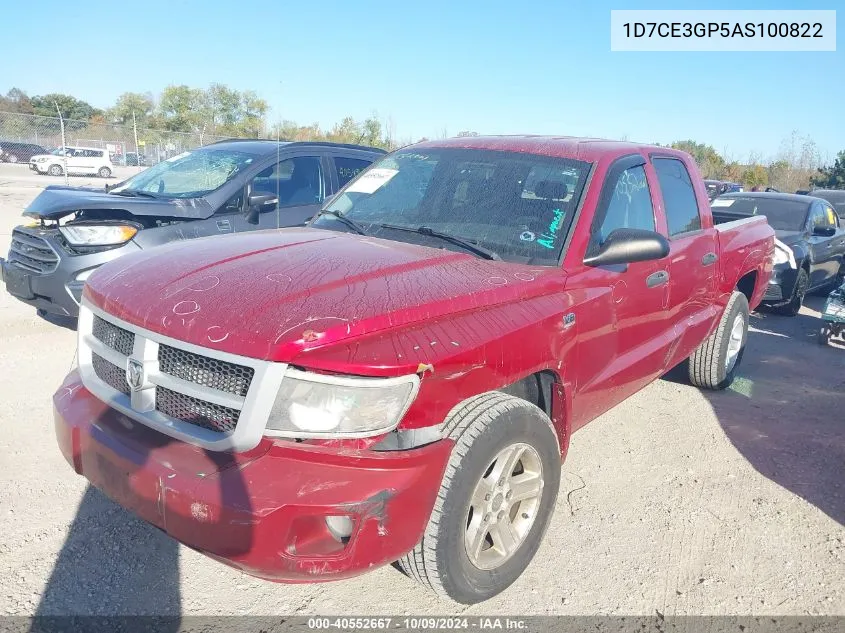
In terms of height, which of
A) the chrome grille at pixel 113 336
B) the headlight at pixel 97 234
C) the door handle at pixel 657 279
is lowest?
the chrome grille at pixel 113 336

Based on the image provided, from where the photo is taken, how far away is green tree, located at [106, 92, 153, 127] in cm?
5272

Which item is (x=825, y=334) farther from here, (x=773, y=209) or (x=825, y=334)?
(x=773, y=209)

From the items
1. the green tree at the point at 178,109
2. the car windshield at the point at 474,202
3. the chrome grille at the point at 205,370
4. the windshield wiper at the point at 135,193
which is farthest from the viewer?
the green tree at the point at 178,109

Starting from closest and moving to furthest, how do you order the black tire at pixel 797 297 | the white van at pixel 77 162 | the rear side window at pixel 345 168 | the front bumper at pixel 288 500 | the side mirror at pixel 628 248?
the front bumper at pixel 288 500, the side mirror at pixel 628 248, the rear side window at pixel 345 168, the black tire at pixel 797 297, the white van at pixel 77 162

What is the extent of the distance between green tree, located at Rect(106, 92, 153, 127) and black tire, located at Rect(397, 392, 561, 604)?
5488cm

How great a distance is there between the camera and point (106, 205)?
533cm

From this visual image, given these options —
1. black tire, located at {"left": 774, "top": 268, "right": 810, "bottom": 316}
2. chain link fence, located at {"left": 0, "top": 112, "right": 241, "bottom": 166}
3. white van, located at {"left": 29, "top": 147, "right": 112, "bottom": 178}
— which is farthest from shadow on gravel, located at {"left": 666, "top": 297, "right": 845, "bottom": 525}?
white van, located at {"left": 29, "top": 147, "right": 112, "bottom": 178}

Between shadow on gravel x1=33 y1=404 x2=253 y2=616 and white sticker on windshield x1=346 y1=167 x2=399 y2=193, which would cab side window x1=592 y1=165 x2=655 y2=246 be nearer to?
white sticker on windshield x1=346 y1=167 x2=399 y2=193

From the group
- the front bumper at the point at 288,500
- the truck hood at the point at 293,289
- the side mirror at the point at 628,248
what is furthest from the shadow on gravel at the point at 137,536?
the side mirror at the point at 628,248

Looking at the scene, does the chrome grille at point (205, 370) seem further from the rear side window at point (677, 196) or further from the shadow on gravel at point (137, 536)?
the rear side window at point (677, 196)

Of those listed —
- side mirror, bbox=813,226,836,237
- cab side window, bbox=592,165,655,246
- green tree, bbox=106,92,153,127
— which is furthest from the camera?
green tree, bbox=106,92,153,127

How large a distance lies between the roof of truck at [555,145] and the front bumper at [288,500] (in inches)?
78.4

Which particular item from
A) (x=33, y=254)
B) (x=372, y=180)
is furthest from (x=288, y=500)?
(x=33, y=254)

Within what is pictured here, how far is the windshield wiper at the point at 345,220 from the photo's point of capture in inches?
137
